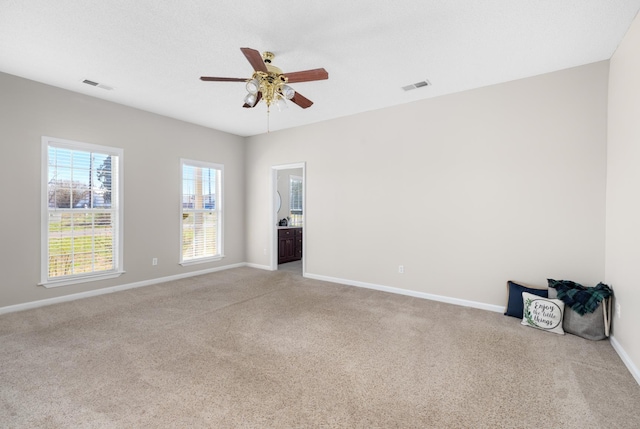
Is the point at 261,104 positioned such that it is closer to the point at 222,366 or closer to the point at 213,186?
the point at 213,186

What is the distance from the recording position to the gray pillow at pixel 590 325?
9.52 feet

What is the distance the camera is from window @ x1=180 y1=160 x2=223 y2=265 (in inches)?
222

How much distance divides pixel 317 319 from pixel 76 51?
13.0 ft

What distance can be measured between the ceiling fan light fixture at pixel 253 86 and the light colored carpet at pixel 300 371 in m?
2.47

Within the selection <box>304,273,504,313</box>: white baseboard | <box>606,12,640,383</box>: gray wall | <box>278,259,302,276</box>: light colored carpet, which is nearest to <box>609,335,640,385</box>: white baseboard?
<box>606,12,640,383</box>: gray wall

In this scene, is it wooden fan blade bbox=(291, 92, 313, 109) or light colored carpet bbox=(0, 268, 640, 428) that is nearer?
light colored carpet bbox=(0, 268, 640, 428)

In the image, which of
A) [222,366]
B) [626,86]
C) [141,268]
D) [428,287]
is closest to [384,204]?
[428,287]

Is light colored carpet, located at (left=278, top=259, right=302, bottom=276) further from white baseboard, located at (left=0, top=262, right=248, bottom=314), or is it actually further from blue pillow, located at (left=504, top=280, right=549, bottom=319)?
blue pillow, located at (left=504, top=280, right=549, bottom=319)

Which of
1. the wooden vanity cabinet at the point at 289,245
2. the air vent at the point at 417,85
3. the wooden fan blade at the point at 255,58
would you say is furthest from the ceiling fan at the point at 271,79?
the wooden vanity cabinet at the point at 289,245

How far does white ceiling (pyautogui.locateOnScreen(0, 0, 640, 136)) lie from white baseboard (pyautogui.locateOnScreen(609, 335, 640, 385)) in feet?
9.38

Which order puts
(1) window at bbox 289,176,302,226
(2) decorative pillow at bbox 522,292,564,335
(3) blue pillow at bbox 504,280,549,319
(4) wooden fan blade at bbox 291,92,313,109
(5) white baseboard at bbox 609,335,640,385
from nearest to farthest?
(5) white baseboard at bbox 609,335,640,385 → (2) decorative pillow at bbox 522,292,564,335 → (4) wooden fan blade at bbox 291,92,313,109 → (3) blue pillow at bbox 504,280,549,319 → (1) window at bbox 289,176,302,226

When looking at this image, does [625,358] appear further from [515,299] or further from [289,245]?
[289,245]

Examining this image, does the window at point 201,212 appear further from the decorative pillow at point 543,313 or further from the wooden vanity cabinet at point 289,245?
the decorative pillow at point 543,313

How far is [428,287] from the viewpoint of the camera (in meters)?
4.31
